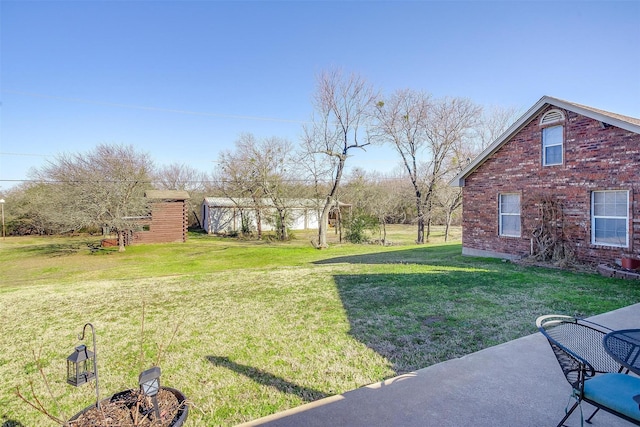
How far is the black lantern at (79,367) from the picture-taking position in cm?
219

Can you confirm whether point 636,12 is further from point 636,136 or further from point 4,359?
point 4,359

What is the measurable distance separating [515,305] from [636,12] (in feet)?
30.6

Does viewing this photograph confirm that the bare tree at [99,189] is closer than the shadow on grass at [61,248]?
Yes

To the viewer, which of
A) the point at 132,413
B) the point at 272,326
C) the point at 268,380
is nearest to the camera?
the point at 132,413

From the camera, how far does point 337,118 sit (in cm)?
1789

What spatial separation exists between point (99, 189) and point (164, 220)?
492 cm

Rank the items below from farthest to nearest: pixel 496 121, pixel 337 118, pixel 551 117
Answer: pixel 496 121 → pixel 337 118 → pixel 551 117

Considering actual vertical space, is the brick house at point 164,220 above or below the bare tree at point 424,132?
below

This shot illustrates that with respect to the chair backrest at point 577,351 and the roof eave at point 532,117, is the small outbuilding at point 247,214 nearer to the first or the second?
the roof eave at point 532,117

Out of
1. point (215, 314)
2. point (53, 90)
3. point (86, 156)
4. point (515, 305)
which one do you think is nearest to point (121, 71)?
point (53, 90)

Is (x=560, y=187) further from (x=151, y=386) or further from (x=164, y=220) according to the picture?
(x=164, y=220)

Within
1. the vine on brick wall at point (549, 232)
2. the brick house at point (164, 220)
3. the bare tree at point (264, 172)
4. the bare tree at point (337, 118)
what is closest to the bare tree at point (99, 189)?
the brick house at point (164, 220)

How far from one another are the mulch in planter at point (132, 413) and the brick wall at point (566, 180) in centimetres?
992

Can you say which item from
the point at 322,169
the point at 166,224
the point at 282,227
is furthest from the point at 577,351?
the point at 166,224
